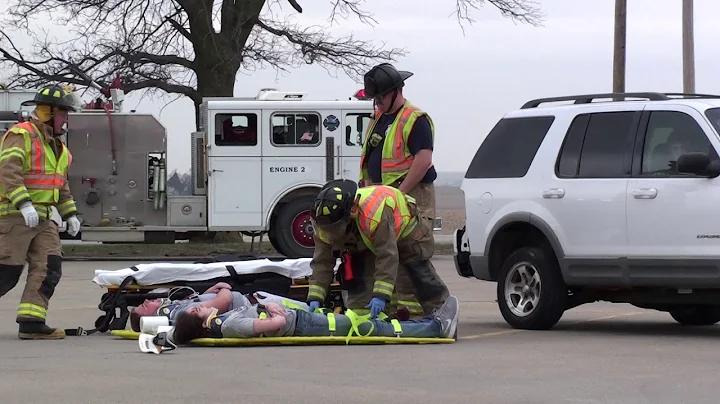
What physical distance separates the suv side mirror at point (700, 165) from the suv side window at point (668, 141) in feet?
0.62

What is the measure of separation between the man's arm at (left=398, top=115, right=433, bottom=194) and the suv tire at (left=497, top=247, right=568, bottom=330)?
1.27m

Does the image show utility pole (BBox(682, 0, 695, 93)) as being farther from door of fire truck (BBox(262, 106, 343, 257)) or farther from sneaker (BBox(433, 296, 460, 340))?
sneaker (BBox(433, 296, 460, 340))

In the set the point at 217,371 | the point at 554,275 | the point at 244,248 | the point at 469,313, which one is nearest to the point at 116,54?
the point at 244,248

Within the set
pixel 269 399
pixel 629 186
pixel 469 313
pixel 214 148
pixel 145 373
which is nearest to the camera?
pixel 269 399

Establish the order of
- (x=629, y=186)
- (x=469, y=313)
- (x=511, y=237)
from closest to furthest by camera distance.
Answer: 1. (x=629, y=186)
2. (x=511, y=237)
3. (x=469, y=313)

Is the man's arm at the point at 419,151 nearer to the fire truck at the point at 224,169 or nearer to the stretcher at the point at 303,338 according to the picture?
the stretcher at the point at 303,338

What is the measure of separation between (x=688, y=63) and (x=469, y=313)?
1379 centimetres

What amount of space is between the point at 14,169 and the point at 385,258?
2.88m

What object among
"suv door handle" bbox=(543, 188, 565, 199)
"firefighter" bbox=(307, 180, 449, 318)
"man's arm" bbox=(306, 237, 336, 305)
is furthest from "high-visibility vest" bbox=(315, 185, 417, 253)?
"suv door handle" bbox=(543, 188, 565, 199)

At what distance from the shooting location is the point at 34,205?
10.0m

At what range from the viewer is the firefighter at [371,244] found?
905 cm

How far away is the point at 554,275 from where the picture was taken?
1049cm

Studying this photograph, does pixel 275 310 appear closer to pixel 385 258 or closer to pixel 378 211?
pixel 385 258

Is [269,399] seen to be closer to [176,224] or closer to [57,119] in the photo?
[57,119]
